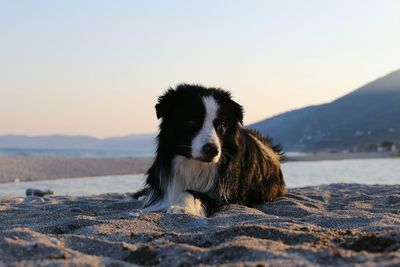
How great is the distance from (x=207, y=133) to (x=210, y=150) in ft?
0.56

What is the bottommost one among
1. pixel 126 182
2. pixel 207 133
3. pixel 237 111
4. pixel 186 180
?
pixel 126 182

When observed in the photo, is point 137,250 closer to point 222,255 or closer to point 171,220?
point 222,255

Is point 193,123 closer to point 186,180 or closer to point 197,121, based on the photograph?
point 197,121

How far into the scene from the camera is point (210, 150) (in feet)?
14.9

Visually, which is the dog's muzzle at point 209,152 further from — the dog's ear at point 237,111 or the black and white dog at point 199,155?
the dog's ear at point 237,111

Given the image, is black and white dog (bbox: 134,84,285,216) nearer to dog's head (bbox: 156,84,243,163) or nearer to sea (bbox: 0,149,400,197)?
dog's head (bbox: 156,84,243,163)

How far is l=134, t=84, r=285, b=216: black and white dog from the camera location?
4.76 meters

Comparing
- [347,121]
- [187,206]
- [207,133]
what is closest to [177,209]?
[187,206]

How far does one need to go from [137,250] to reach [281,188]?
4.19 metres

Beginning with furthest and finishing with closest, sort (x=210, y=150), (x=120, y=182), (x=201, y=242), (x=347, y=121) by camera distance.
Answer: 1. (x=347, y=121)
2. (x=120, y=182)
3. (x=210, y=150)
4. (x=201, y=242)

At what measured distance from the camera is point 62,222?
407 centimetres

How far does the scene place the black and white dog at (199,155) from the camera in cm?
476

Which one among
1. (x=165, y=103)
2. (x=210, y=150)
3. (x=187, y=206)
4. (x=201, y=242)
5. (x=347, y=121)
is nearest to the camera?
(x=201, y=242)

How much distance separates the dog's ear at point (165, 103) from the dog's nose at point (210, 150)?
72cm
